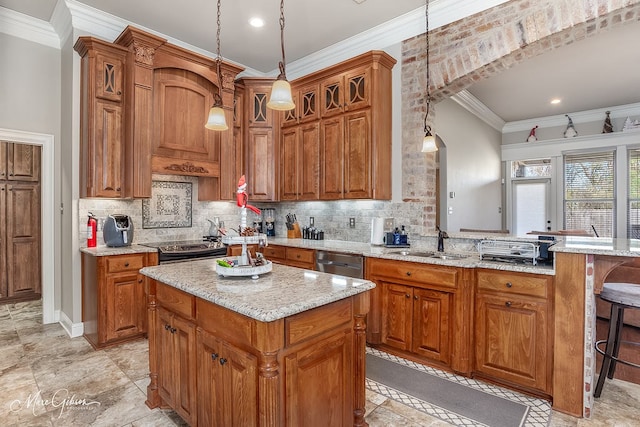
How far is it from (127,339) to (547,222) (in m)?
8.07

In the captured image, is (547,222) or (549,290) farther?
(547,222)

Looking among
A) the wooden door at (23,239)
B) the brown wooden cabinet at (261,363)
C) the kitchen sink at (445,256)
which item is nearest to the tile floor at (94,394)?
the brown wooden cabinet at (261,363)

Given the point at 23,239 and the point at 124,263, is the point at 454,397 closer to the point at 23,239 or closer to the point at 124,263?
the point at 124,263

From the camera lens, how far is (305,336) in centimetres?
157

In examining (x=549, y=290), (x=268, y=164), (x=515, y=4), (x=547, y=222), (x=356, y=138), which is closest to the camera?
(x=549, y=290)

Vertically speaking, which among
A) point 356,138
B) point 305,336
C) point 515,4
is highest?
point 515,4

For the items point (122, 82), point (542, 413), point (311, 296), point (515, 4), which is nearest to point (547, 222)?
point (515, 4)

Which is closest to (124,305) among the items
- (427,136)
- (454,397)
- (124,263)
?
(124,263)

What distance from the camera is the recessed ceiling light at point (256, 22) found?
148 inches

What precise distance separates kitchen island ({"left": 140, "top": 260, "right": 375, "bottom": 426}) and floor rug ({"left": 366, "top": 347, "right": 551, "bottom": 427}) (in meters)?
0.70

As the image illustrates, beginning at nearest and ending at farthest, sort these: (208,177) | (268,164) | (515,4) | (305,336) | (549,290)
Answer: (305,336), (549,290), (515,4), (208,177), (268,164)

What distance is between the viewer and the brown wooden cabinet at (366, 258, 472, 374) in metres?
2.75

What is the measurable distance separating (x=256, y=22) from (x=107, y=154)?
215cm

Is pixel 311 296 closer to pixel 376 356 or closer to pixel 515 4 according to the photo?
pixel 376 356
